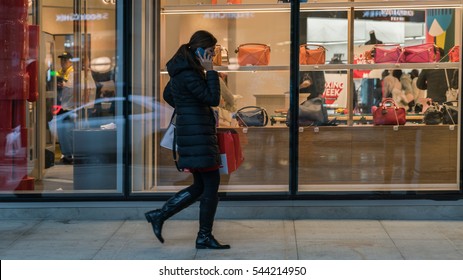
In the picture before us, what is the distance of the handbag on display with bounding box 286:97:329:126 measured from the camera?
27.9 feet

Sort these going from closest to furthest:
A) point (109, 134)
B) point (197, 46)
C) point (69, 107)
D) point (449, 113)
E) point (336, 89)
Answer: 1. point (197, 46)
2. point (109, 134)
3. point (449, 113)
4. point (336, 89)
5. point (69, 107)

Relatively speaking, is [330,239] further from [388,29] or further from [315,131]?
[388,29]

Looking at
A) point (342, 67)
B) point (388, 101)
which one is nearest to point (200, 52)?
point (342, 67)

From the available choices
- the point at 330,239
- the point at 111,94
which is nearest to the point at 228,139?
the point at 330,239

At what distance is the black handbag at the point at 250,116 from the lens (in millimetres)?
8672

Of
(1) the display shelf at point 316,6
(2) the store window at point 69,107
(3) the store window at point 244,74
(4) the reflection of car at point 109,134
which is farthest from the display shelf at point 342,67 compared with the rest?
(2) the store window at point 69,107

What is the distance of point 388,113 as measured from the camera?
28.7ft

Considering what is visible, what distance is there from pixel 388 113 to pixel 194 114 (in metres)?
2.90

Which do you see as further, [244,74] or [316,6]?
[244,74]

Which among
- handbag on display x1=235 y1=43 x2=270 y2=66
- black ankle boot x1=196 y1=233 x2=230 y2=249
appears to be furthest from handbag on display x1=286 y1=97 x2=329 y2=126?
black ankle boot x1=196 y1=233 x2=230 y2=249

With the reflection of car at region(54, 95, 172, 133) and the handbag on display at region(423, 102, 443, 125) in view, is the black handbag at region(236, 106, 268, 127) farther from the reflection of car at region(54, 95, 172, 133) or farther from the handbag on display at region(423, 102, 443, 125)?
the handbag on display at region(423, 102, 443, 125)

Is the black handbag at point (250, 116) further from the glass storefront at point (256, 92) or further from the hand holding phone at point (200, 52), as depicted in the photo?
the hand holding phone at point (200, 52)

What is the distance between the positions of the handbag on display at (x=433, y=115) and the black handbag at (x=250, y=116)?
5.90ft

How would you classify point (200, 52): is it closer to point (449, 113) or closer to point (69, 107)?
point (69, 107)
